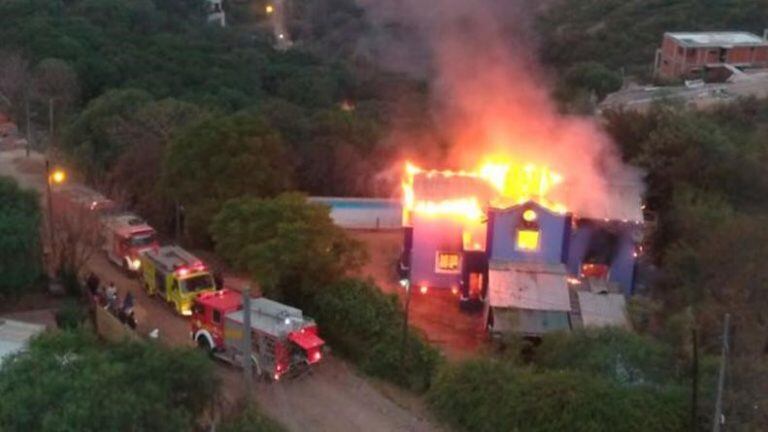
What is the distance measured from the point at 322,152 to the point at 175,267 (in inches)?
276

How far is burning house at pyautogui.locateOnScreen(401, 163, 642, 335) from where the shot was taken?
18172 millimetres

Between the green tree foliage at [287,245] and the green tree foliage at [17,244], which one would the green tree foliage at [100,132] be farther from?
the green tree foliage at [287,245]

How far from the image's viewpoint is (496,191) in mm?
19844

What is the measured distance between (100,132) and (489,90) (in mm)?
10534

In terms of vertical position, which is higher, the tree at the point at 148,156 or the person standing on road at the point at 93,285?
the tree at the point at 148,156

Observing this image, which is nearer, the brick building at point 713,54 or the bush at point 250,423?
the bush at point 250,423

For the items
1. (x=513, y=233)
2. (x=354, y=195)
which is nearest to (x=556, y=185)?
(x=513, y=233)

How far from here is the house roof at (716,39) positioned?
42.1 m

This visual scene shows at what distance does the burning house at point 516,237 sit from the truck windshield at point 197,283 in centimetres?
396

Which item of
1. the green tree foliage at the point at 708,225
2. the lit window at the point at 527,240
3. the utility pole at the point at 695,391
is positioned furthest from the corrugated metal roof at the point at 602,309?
the utility pole at the point at 695,391

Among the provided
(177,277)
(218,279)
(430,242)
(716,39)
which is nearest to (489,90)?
(430,242)

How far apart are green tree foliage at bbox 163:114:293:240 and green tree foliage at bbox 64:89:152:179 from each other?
3.68 m

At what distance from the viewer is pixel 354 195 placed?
2380 cm

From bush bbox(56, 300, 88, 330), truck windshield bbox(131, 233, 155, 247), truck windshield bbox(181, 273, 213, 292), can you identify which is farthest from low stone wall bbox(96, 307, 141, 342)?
truck windshield bbox(131, 233, 155, 247)
